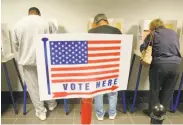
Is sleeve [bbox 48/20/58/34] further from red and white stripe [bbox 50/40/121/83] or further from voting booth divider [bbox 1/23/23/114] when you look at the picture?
red and white stripe [bbox 50/40/121/83]

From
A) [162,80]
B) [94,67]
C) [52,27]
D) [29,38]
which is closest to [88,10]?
[52,27]

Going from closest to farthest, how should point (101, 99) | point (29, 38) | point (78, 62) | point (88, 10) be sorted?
point (78, 62)
point (29, 38)
point (101, 99)
point (88, 10)

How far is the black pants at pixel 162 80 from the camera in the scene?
7.41 ft

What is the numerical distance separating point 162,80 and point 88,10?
55.4 inches

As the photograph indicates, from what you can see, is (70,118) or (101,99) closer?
(101,99)

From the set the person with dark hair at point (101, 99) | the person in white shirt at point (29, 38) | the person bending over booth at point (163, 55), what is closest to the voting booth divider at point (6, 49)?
the person in white shirt at point (29, 38)

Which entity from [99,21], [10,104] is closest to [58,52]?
[99,21]

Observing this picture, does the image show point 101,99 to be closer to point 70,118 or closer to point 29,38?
point 70,118

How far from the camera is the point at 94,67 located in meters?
0.97

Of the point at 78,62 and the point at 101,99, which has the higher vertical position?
the point at 78,62

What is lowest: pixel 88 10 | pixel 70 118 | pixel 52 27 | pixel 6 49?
pixel 70 118

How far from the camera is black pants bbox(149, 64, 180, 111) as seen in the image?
2.26 m

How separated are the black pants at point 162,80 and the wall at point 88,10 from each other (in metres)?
0.86

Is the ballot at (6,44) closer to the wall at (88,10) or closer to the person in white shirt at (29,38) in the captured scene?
the wall at (88,10)
